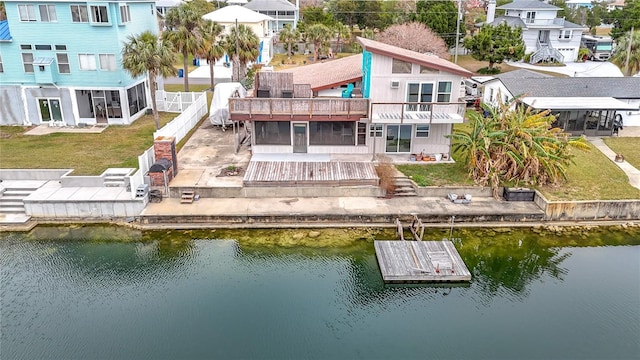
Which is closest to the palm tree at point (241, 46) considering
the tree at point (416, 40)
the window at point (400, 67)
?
the tree at point (416, 40)

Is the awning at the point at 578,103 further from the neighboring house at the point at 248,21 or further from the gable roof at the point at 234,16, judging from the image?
the gable roof at the point at 234,16

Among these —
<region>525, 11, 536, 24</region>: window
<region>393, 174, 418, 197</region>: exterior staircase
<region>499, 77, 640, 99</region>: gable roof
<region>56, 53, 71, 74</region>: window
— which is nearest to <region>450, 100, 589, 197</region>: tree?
<region>393, 174, 418, 197</region>: exterior staircase

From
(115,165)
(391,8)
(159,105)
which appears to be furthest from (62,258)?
(391,8)

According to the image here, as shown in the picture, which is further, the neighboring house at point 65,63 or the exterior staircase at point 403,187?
the neighboring house at point 65,63

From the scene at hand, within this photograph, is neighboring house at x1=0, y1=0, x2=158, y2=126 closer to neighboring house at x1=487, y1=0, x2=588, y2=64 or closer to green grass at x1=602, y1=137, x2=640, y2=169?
green grass at x1=602, y1=137, x2=640, y2=169

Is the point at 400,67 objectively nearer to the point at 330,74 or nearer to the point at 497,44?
the point at 330,74

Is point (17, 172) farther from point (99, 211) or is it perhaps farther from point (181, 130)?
point (181, 130)
